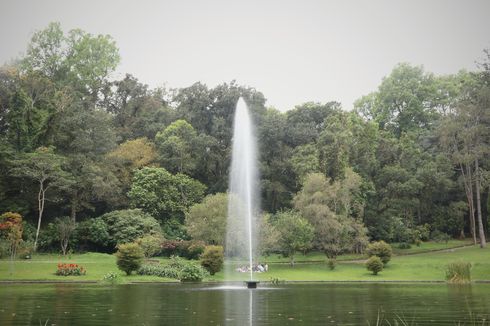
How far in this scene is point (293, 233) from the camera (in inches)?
2170

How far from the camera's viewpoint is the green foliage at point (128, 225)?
60.1m

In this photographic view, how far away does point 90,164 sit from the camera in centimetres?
6494

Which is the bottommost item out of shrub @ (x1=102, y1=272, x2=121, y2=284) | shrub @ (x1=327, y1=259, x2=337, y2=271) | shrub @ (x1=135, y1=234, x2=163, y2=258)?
shrub @ (x1=102, y1=272, x2=121, y2=284)

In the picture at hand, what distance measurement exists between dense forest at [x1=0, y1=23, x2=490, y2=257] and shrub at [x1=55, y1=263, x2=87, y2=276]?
13238 mm

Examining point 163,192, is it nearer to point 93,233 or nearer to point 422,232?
point 93,233

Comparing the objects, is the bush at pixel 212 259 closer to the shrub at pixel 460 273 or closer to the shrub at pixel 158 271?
the shrub at pixel 158 271

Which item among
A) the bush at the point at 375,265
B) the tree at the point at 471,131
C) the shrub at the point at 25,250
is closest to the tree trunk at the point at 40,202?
the shrub at the point at 25,250

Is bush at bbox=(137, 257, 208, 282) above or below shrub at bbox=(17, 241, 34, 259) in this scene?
below

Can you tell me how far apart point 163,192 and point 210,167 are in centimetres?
946

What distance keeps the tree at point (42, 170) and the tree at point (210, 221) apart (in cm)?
1457

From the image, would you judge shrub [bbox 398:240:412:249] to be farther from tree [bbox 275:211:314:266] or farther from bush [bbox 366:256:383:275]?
bush [bbox 366:256:383:275]

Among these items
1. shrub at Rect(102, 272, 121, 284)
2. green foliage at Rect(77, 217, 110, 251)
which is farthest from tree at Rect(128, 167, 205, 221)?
shrub at Rect(102, 272, 121, 284)

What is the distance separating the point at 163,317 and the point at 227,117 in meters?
60.5

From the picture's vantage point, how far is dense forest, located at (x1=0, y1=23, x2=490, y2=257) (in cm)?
6022
